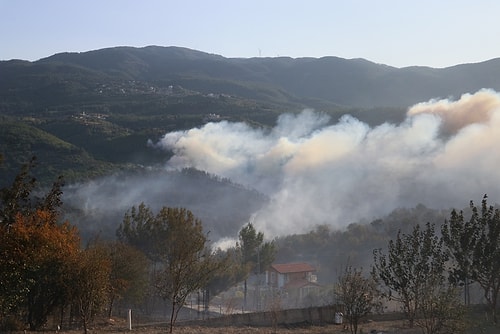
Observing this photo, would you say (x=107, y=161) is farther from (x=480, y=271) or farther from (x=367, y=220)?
(x=480, y=271)

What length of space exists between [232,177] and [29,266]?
120 m

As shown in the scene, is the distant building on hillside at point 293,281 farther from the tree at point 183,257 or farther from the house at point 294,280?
the tree at point 183,257

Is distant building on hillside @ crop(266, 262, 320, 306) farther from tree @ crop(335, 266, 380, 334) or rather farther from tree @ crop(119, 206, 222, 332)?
tree @ crop(335, 266, 380, 334)

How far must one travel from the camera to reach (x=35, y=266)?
27125 mm

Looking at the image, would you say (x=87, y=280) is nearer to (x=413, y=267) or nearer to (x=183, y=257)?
(x=183, y=257)

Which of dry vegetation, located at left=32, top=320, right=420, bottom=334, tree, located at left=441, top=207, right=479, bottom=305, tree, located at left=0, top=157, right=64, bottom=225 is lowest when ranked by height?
dry vegetation, located at left=32, top=320, right=420, bottom=334

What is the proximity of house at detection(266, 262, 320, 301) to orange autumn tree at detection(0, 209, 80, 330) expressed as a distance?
1569 inches

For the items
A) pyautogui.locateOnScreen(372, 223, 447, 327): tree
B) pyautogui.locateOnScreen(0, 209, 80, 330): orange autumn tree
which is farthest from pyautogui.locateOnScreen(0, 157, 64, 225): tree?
pyautogui.locateOnScreen(372, 223, 447, 327): tree

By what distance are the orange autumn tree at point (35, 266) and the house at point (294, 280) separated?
39842 mm

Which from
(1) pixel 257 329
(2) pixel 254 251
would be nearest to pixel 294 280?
(2) pixel 254 251

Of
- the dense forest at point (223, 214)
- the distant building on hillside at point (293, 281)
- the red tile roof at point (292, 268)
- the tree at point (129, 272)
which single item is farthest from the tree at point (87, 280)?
the red tile roof at point (292, 268)

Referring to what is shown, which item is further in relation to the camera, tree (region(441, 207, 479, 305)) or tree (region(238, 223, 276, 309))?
tree (region(238, 223, 276, 309))

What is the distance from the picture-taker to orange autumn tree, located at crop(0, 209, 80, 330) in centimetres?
2511

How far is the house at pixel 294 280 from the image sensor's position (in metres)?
67.8
